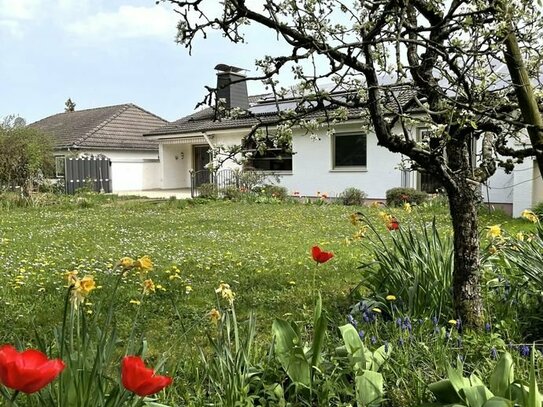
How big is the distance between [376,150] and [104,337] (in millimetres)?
16478

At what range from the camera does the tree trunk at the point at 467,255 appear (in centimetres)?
314

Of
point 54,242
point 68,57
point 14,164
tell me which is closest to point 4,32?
point 54,242

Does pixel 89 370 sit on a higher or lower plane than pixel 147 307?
higher

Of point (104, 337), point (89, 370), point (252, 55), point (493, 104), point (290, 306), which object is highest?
point (252, 55)

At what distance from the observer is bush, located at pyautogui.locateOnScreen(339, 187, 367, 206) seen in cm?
1716

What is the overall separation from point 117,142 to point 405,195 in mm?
19078

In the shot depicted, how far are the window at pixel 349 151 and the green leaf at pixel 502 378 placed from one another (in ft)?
54.0

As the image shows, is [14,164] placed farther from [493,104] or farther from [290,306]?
[493,104]

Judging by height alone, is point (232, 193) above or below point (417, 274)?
above

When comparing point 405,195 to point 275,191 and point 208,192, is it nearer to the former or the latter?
point 275,191

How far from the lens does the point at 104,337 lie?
1.84 meters

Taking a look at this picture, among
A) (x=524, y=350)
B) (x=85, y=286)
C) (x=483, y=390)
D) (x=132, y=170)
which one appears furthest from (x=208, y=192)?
(x=483, y=390)

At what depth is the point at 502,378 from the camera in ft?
6.47

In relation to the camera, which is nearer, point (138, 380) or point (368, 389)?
point (138, 380)
